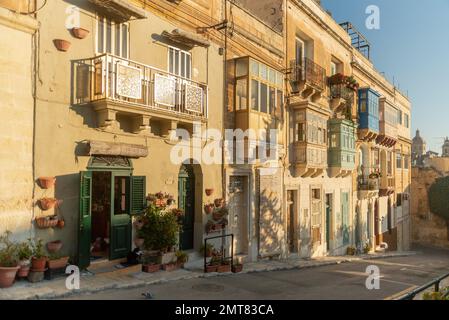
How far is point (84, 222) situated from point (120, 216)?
1.16 m

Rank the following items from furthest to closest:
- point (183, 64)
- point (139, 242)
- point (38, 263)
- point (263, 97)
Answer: point (263, 97), point (183, 64), point (139, 242), point (38, 263)

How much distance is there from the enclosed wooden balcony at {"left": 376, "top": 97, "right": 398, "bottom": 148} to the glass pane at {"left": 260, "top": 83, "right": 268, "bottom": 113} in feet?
47.4

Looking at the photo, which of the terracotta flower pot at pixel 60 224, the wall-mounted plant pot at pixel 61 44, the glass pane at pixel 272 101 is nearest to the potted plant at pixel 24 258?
the terracotta flower pot at pixel 60 224

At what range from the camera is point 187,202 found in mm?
11688

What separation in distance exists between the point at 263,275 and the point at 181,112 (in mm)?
5166

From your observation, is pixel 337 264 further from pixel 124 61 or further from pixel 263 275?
pixel 124 61

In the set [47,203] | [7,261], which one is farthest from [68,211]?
[7,261]

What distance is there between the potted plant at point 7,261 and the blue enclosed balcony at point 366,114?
20.1m

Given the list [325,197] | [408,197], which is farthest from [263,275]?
[408,197]

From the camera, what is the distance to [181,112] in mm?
10281

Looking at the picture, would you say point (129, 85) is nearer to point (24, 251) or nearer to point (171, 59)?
point (171, 59)

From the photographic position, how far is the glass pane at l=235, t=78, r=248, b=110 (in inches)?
524

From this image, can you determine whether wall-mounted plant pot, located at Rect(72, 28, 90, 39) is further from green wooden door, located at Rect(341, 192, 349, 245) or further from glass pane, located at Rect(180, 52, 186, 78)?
green wooden door, located at Rect(341, 192, 349, 245)
